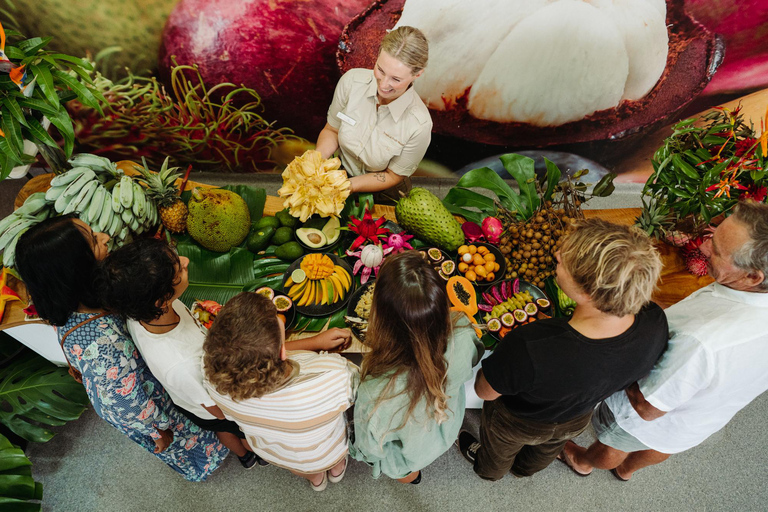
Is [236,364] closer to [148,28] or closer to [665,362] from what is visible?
[665,362]

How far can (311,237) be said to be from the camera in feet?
6.37

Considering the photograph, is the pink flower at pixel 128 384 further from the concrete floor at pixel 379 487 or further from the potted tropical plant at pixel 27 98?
the concrete floor at pixel 379 487

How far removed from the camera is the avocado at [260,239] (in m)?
1.92

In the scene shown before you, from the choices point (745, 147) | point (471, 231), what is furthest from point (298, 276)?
point (745, 147)

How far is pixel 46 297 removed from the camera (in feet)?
4.33

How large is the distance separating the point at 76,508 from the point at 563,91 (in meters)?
4.04

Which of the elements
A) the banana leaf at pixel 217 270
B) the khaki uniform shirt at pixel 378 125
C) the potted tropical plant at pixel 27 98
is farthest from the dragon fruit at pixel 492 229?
the potted tropical plant at pixel 27 98

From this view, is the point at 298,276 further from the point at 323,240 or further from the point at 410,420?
the point at 410,420

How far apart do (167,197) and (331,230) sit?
2.54 feet

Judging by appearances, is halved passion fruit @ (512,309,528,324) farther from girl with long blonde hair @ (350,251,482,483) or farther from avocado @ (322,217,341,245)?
avocado @ (322,217,341,245)

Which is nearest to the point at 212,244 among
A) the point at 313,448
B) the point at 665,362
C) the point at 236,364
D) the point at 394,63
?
the point at 236,364

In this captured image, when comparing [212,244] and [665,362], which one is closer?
[665,362]

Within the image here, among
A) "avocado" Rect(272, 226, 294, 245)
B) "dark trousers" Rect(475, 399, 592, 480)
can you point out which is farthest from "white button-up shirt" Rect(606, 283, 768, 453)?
"avocado" Rect(272, 226, 294, 245)

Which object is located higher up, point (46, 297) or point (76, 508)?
point (46, 297)
